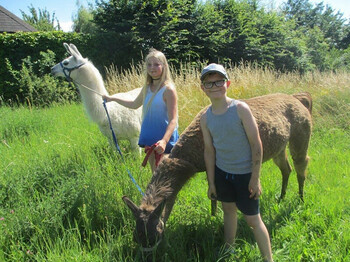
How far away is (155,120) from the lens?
3254 millimetres

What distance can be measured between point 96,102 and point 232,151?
10.1 feet

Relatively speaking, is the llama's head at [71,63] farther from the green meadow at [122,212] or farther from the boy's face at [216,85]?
the boy's face at [216,85]

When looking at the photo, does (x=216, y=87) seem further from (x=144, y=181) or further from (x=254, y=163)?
(x=144, y=181)

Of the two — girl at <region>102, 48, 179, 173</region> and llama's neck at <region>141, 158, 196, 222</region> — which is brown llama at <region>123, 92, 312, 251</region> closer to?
llama's neck at <region>141, 158, 196, 222</region>

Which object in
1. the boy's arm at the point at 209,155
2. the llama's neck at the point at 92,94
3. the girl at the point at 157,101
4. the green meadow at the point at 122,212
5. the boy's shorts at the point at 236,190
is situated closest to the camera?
the boy's shorts at the point at 236,190

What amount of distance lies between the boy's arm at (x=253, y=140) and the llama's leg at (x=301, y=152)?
142 cm

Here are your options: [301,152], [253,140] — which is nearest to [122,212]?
[253,140]

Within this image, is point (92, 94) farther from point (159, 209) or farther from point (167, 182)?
point (159, 209)

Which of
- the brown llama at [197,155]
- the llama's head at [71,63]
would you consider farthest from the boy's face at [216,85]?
the llama's head at [71,63]

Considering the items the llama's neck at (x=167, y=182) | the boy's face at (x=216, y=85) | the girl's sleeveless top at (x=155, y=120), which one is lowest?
the llama's neck at (x=167, y=182)

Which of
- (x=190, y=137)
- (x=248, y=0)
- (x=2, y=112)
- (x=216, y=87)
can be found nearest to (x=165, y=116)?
(x=190, y=137)

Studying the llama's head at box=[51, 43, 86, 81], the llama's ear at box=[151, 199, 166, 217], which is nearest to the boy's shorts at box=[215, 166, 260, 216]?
the llama's ear at box=[151, 199, 166, 217]

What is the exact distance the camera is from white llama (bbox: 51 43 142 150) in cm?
483

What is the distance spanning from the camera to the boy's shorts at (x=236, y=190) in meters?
A: 2.39
